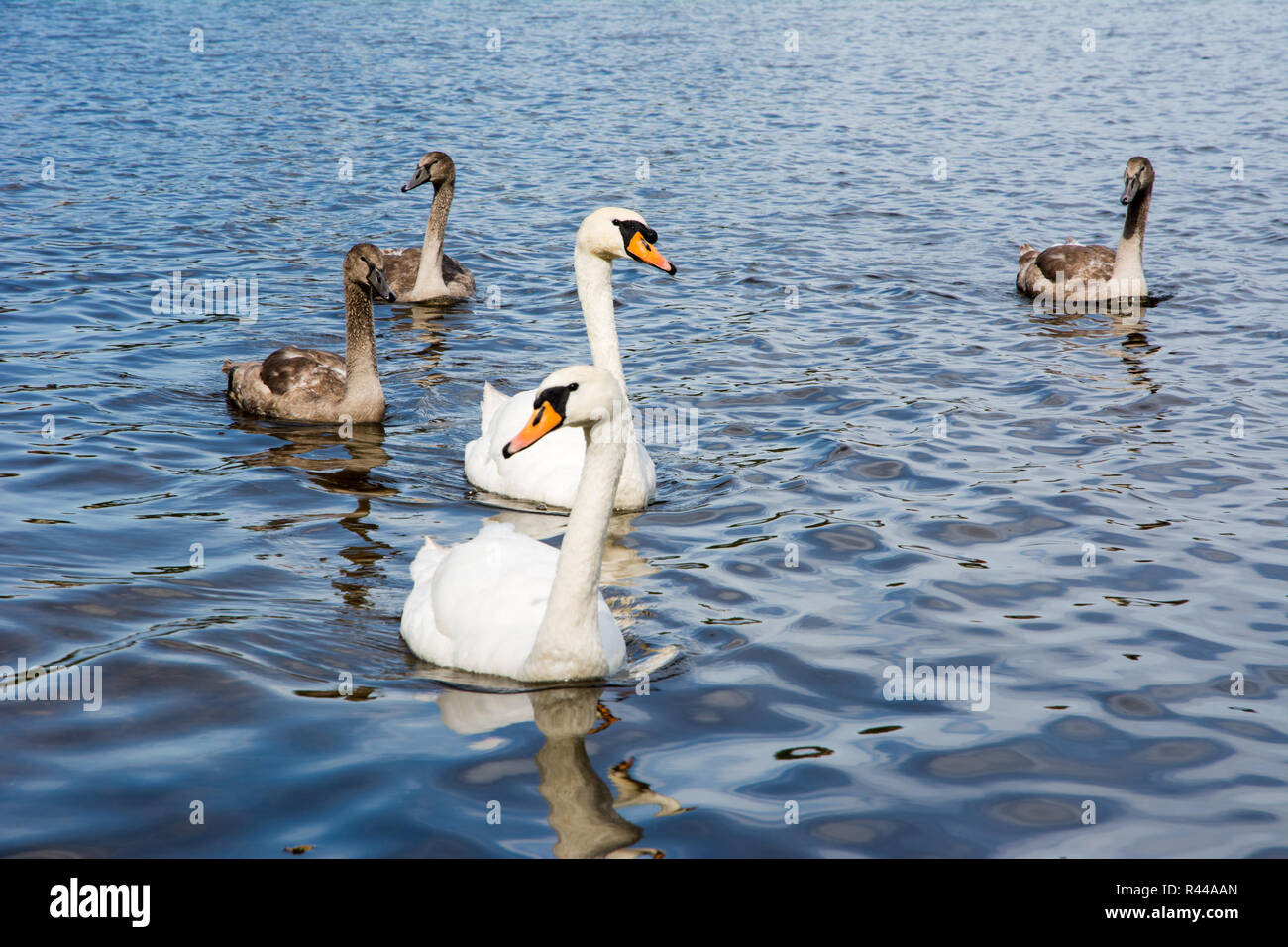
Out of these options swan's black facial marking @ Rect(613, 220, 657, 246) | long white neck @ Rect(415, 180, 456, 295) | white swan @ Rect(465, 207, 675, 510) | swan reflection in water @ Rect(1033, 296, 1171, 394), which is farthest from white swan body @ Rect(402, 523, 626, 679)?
long white neck @ Rect(415, 180, 456, 295)

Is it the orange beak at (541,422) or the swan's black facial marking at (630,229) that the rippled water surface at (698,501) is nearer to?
the orange beak at (541,422)

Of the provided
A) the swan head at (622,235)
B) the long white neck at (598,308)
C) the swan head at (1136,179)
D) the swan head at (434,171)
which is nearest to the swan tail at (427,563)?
the long white neck at (598,308)

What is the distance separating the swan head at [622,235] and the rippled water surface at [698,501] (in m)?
1.75

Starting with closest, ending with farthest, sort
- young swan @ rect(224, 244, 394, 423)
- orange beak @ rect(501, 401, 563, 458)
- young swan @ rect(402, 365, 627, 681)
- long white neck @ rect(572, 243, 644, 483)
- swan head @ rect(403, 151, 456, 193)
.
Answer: orange beak @ rect(501, 401, 563, 458) → young swan @ rect(402, 365, 627, 681) → long white neck @ rect(572, 243, 644, 483) → young swan @ rect(224, 244, 394, 423) → swan head @ rect(403, 151, 456, 193)

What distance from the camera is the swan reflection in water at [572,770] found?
512cm

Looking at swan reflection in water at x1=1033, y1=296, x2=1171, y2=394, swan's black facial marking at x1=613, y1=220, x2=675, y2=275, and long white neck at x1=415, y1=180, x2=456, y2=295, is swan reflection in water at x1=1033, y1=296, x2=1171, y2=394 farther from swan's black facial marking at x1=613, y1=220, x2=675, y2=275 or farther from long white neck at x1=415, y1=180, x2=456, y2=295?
long white neck at x1=415, y1=180, x2=456, y2=295

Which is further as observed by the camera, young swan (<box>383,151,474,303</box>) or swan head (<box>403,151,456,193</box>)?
swan head (<box>403,151,456,193</box>)

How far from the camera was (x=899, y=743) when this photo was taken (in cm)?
593

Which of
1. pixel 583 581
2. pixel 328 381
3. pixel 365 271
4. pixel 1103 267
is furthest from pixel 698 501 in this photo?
pixel 1103 267

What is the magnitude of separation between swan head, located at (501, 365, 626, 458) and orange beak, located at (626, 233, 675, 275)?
2690 mm

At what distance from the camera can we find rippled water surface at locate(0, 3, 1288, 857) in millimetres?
5469

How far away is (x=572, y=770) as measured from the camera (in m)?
5.64

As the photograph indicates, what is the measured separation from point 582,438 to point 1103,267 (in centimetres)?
847
